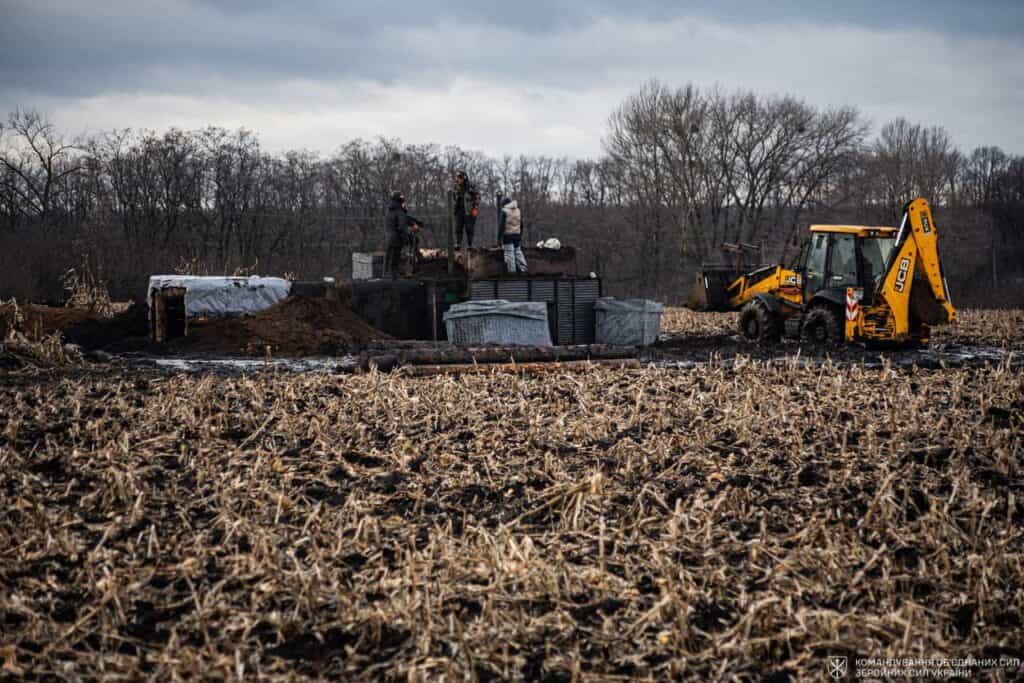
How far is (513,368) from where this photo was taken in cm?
1083

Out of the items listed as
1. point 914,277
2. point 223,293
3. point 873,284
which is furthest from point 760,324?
point 223,293

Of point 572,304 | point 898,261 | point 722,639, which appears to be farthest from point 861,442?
point 572,304

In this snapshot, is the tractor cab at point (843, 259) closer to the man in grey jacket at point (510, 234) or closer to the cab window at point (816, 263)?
the cab window at point (816, 263)

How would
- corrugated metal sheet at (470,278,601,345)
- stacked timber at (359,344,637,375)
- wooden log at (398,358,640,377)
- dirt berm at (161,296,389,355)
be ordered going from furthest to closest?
corrugated metal sheet at (470,278,601,345), dirt berm at (161,296,389,355), stacked timber at (359,344,637,375), wooden log at (398,358,640,377)

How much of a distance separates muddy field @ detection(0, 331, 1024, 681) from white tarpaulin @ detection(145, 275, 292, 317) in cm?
870

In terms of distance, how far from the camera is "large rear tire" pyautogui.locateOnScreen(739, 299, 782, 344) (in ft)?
59.1

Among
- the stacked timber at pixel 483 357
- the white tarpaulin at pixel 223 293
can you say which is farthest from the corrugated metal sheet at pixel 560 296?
the stacked timber at pixel 483 357

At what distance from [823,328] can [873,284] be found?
1.17 meters

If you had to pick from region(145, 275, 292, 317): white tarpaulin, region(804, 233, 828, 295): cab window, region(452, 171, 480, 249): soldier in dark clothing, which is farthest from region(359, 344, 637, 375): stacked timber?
region(452, 171, 480, 249): soldier in dark clothing

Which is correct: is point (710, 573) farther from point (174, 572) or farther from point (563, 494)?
point (174, 572)

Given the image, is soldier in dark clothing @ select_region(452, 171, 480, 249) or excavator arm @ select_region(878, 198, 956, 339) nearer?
excavator arm @ select_region(878, 198, 956, 339)

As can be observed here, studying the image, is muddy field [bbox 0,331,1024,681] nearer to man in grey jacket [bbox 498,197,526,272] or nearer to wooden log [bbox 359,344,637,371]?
wooden log [bbox 359,344,637,371]

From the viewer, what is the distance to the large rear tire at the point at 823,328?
16.2m

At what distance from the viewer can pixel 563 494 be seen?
5227 mm
